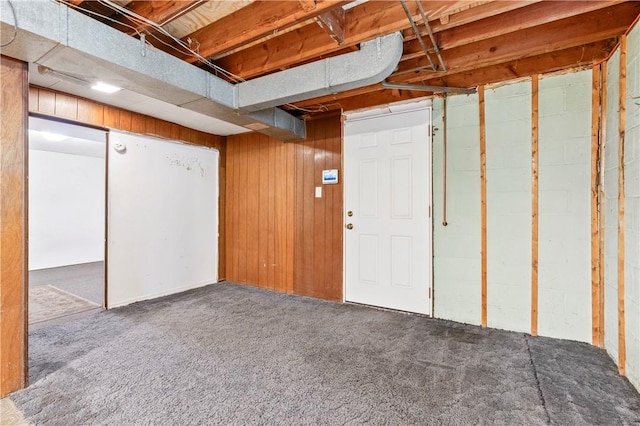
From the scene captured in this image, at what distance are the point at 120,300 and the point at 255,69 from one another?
121 inches

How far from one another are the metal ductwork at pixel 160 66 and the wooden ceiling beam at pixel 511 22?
1.40ft

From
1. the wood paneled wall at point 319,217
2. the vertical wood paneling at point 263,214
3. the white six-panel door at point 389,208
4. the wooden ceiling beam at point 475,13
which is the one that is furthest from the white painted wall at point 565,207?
the vertical wood paneling at point 263,214

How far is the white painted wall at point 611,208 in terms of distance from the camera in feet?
7.47

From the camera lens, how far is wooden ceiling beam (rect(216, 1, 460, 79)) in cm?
200

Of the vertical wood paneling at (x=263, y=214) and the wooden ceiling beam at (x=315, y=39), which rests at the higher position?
the wooden ceiling beam at (x=315, y=39)

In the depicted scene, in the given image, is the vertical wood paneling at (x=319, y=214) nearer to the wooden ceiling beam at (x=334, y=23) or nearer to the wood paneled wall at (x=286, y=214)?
the wood paneled wall at (x=286, y=214)

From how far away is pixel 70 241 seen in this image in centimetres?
640

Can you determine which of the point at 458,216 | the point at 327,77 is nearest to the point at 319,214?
the point at 458,216

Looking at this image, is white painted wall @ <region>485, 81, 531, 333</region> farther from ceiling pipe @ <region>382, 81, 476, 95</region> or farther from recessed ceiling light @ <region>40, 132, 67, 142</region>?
recessed ceiling light @ <region>40, 132, 67, 142</region>

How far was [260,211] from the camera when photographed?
14.9 ft

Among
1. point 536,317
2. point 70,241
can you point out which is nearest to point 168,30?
point 536,317

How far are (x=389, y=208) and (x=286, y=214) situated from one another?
1.48m

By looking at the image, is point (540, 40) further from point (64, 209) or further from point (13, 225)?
point (64, 209)

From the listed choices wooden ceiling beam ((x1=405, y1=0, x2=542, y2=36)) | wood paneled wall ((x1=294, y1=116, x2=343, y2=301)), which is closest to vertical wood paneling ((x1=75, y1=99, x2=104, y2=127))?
wood paneled wall ((x1=294, y1=116, x2=343, y2=301))
